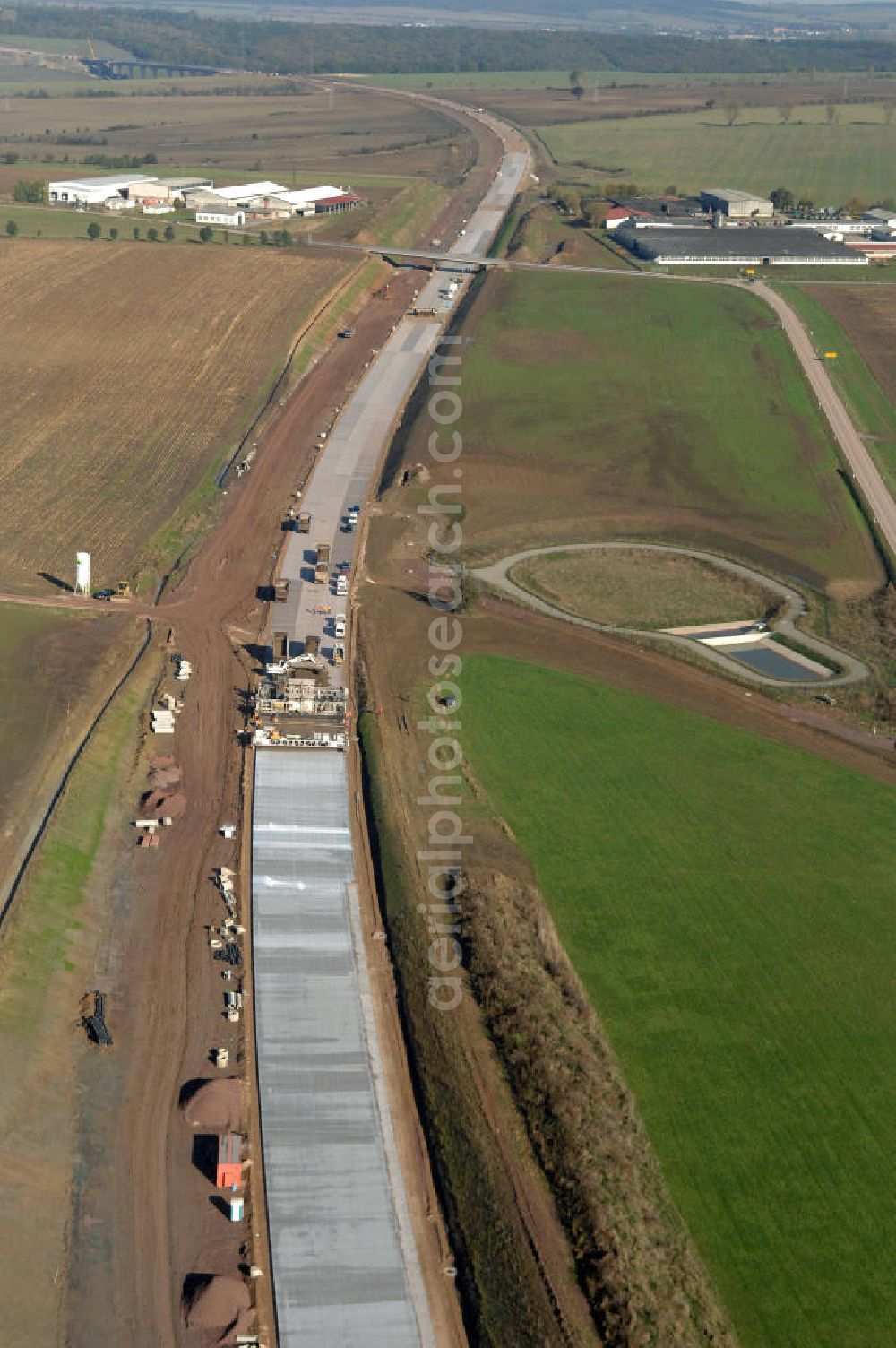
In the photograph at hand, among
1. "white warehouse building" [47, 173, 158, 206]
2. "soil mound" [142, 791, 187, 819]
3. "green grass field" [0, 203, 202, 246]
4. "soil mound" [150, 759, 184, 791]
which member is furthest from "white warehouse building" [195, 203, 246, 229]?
"soil mound" [142, 791, 187, 819]

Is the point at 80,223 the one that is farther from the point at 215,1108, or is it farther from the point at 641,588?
the point at 215,1108

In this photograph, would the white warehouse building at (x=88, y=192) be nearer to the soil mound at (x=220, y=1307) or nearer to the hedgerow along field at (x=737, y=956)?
the hedgerow along field at (x=737, y=956)

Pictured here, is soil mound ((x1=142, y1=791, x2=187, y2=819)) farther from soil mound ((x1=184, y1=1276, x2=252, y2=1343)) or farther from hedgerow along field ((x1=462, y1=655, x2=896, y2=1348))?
soil mound ((x1=184, y1=1276, x2=252, y2=1343))

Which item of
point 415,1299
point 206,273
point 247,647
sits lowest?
point 415,1299

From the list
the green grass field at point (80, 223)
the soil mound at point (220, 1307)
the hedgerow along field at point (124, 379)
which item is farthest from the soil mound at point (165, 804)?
the green grass field at point (80, 223)

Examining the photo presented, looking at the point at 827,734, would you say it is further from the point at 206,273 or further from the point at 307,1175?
the point at 206,273

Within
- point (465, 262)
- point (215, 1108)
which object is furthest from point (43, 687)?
point (465, 262)

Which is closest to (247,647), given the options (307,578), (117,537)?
(307,578)
